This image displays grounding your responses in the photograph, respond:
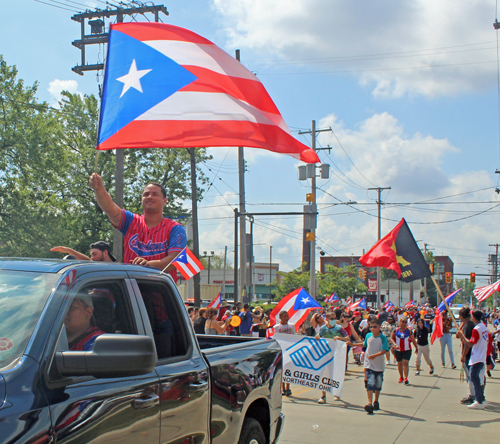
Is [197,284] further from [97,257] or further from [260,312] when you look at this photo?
[97,257]

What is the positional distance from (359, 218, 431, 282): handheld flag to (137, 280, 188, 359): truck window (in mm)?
8598

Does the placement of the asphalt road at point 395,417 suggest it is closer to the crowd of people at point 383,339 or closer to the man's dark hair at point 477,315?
the crowd of people at point 383,339

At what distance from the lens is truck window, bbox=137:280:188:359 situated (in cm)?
339

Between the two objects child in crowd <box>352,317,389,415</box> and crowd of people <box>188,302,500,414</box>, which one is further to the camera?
crowd of people <box>188,302,500,414</box>

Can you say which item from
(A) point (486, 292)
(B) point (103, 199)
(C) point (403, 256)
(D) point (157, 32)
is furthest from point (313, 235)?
(B) point (103, 199)

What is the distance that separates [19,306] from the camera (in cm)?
252

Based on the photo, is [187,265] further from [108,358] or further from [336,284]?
[336,284]

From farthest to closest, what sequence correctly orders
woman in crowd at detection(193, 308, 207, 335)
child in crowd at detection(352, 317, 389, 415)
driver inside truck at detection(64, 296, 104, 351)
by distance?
woman in crowd at detection(193, 308, 207, 335), child in crowd at detection(352, 317, 389, 415), driver inside truck at detection(64, 296, 104, 351)

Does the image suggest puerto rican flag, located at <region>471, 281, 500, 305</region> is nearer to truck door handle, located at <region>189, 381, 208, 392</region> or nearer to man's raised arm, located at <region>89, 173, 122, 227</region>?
man's raised arm, located at <region>89, 173, 122, 227</region>

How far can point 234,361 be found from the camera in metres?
4.16

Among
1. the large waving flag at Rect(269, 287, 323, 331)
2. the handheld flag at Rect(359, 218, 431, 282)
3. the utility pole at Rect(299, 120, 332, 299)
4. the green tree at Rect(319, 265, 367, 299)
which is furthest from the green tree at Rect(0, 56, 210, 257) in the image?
the green tree at Rect(319, 265, 367, 299)

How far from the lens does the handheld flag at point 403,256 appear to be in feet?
38.3

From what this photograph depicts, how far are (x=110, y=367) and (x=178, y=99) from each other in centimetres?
467

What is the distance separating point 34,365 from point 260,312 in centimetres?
1718
